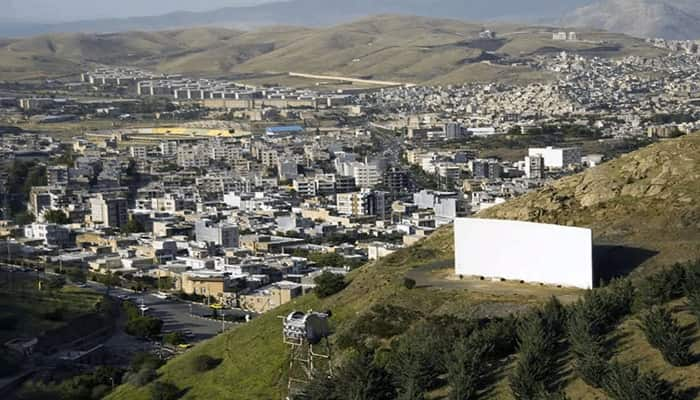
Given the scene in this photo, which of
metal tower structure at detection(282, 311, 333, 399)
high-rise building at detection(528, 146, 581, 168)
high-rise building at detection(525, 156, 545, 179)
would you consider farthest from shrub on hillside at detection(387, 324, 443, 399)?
high-rise building at detection(528, 146, 581, 168)

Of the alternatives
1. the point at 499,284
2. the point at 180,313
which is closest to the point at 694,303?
the point at 499,284

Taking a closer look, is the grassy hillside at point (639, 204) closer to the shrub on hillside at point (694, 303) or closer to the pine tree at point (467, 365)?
the shrub on hillside at point (694, 303)

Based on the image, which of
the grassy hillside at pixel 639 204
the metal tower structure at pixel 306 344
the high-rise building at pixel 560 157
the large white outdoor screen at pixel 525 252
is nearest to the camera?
the metal tower structure at pixel 306 344

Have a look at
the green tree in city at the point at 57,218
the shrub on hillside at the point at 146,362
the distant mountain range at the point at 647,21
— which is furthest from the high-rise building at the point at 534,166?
the distant mountain range at the point at 647,21

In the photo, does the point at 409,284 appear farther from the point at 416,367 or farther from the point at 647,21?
the point at 647,21

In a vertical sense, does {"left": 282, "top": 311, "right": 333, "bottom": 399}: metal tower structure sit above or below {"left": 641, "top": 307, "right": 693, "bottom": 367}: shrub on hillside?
below

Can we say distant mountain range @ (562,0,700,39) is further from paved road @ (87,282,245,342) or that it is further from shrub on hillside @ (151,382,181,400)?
shrub on hillside @ (151,382,181,400)

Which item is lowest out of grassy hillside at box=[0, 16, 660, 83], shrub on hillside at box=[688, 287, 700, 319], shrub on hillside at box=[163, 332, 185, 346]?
shrub on hillside at box=[163, 332, 185, 346]

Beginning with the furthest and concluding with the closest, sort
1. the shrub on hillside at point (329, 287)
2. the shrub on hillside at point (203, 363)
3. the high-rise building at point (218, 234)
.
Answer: the high-rise building at point (218, 234)
the shrub on hillside at point (329, 287)
the shrub on hillside at point (203, 363)
